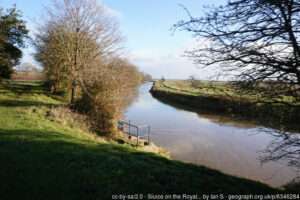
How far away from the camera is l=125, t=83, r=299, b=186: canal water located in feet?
34.7

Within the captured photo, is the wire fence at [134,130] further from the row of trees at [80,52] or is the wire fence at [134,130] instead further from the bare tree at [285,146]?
the bare tree at [285,146]

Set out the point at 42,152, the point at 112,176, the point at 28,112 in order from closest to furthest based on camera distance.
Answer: the point at 112,176, the point at 42,152, the point at 28,112

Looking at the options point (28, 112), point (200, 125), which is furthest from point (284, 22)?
point (200, 125)

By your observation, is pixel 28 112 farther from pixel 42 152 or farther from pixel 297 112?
pixel 297 112

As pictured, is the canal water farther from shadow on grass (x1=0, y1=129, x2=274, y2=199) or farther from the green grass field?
shadow on grass (x1=0, y1=129, x2=274, y2=199)

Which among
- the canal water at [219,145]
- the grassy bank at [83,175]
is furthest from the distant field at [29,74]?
the grassy bank at [83,175]

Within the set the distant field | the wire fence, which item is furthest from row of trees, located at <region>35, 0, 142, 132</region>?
the distant field

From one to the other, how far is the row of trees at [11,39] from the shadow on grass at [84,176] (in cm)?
1760

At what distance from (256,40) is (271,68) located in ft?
1.87

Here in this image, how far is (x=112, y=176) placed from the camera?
481 cm

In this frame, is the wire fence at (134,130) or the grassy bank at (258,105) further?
the wire fence at (134,130)

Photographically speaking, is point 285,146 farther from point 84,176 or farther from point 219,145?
point 219,145

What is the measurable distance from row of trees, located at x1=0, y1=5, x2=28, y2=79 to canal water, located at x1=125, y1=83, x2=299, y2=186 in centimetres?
1225

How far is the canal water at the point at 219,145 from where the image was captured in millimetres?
10578
